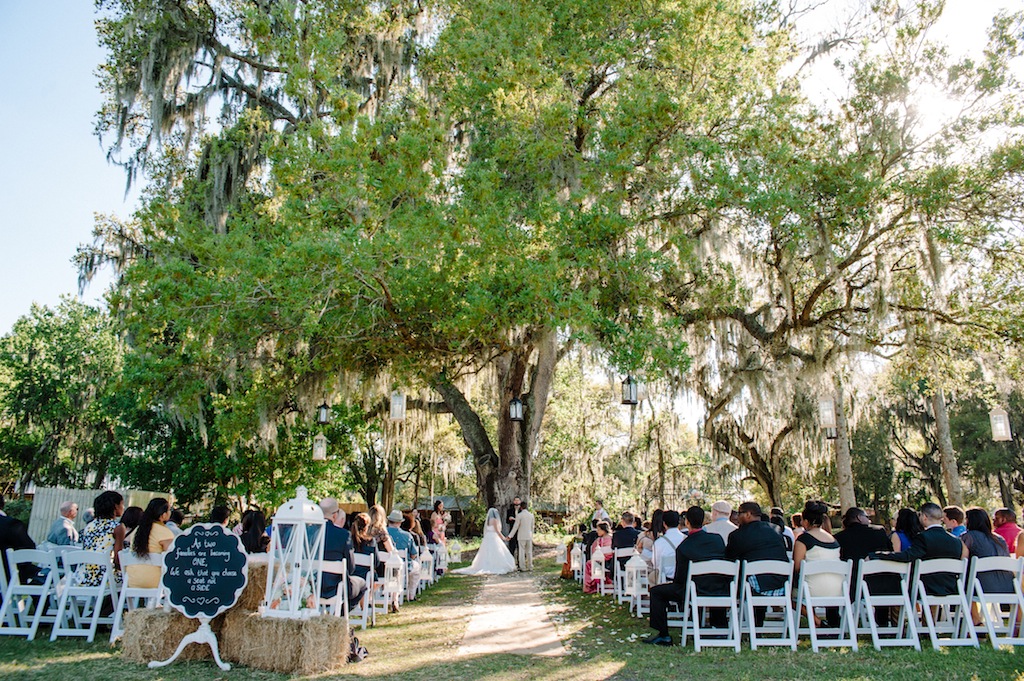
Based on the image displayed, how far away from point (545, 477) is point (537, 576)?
12715 mm

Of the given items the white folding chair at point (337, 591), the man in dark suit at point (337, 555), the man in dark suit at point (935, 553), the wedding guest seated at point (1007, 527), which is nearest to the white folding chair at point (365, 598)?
the man in dark suit at point (337, 555)

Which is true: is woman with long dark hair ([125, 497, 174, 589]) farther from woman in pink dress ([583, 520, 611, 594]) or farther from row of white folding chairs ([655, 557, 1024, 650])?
woman in pink dress ([583, 520, 611, 594])

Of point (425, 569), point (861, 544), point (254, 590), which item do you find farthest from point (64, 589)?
point (861, 544)

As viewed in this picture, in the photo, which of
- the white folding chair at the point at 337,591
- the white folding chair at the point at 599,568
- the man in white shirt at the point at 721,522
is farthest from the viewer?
the white folding chair at the point at 599,568

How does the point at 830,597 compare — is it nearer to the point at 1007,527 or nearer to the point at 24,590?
the point at 1007,527

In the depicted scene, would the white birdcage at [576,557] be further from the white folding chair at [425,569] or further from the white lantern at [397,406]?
the white lantern at [397,406]

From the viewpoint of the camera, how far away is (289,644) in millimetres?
4609

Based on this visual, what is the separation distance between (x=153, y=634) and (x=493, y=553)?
8.11 meters

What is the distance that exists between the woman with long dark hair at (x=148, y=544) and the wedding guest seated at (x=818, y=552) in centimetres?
500

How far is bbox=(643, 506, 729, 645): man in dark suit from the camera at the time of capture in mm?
5676

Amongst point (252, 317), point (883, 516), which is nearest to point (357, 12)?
point (252, 317)

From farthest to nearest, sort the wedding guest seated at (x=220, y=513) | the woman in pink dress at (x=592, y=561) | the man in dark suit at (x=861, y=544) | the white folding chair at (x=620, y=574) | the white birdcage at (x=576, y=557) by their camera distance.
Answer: the white birdcage at (x=576, y=557), the woman in pink dress at (x=592, y=561), the white folding chair at (x=620, y=574), the wedding guest seated at (x=220, y=513), the man in dark suit at (x=861, y=544)

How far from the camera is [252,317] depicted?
10.7m

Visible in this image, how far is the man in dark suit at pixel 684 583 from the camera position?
568 cm
